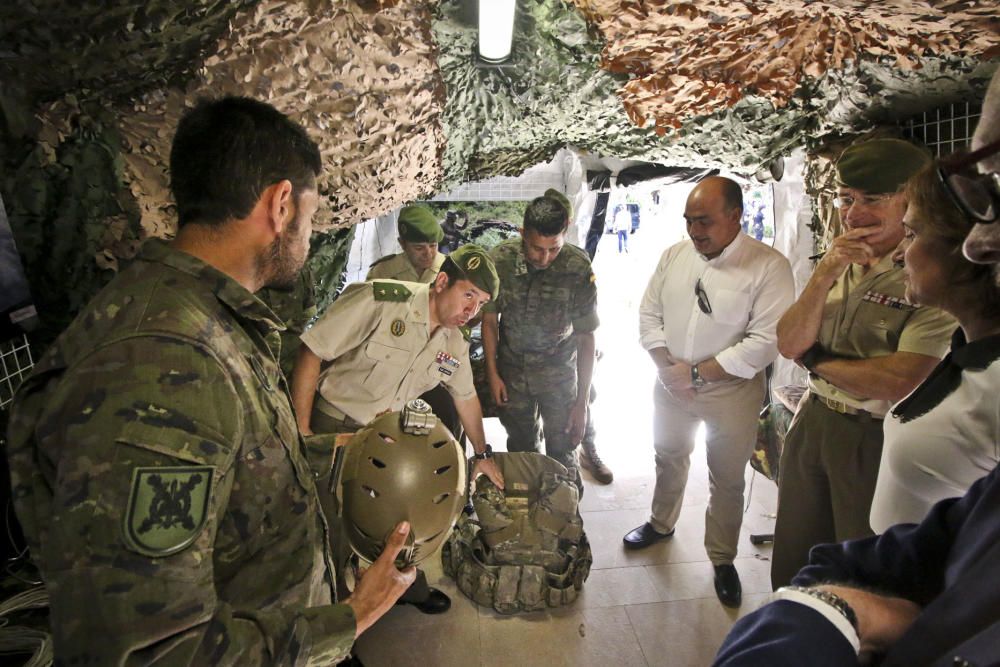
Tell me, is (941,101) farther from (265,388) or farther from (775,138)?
(265,388)

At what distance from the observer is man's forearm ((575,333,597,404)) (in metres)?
3.55

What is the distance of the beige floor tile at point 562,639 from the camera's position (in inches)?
90.9

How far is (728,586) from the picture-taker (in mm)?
2660

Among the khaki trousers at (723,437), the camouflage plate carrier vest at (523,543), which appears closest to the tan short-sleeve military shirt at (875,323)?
the khaki trousers at (723,437)

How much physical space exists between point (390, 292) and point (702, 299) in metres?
1.52

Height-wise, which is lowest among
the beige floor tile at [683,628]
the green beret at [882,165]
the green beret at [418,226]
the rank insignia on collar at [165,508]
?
the beige floor tile at [683,628]

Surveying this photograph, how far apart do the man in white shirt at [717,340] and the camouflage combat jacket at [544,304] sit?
24.2 inches

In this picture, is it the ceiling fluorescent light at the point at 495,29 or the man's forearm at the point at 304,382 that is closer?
the ceiling fluorescent light at the point at 495,29

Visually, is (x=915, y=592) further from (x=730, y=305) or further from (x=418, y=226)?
(x=418, y=226)

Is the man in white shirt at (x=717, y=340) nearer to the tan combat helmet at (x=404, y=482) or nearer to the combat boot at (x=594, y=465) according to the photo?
the combat boot at (x=594, y=465)

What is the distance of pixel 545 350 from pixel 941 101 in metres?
2.26

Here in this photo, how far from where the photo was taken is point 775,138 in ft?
9.66

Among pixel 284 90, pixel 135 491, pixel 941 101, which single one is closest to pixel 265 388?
pixel 135 491

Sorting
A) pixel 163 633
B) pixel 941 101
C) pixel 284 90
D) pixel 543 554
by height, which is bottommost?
pixel 543 554
